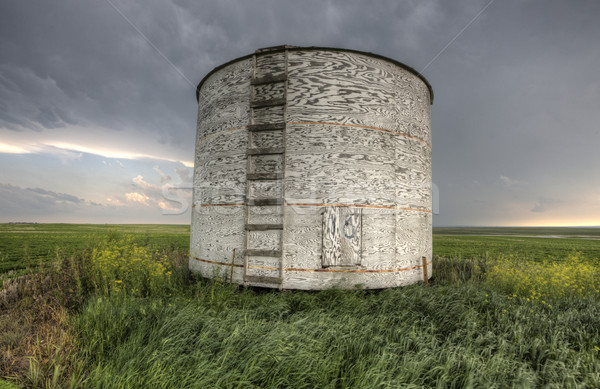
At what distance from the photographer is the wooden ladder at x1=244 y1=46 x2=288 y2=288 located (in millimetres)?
6828

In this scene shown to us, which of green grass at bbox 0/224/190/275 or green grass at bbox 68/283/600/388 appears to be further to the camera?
green grass at bbox 0/224/190/275

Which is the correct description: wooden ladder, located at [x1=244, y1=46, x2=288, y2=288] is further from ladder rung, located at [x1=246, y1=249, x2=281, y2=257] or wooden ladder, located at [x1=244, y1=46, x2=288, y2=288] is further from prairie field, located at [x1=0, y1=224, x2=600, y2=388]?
prairie field, located at [x1=0, y1=224, x2=600, y2=388]

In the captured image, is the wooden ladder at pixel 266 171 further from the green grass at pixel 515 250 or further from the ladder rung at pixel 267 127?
the green grass at pixel 515 250

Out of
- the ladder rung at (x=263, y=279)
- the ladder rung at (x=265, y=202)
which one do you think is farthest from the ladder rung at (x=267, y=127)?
the ladder rung at (x=263, y=279)

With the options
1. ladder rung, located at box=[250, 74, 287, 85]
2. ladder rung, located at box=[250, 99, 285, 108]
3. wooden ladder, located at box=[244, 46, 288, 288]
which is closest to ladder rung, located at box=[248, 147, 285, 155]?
wooden ladder, located at box=[244, 46, 288, 288]

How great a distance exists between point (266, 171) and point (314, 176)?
1.31 metres

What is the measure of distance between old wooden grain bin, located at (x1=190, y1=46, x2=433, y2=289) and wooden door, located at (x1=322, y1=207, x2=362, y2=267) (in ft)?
0.08

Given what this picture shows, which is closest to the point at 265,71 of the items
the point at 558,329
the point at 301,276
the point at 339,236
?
the point at 339,236

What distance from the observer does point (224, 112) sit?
26.0 ft

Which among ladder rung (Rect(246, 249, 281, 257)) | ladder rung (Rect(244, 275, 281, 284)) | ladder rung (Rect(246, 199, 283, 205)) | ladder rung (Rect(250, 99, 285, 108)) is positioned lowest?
ladder rung (Rect(244, 275, 281, 284))

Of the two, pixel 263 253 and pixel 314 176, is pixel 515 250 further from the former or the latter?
pixel 263 253

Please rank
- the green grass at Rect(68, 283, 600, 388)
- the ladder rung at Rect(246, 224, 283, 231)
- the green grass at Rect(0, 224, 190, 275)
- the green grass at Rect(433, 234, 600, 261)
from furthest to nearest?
the green grass at Rect(433, 234, 600, 261) → the green grass at Rect(0, 224, 190, 275) → the ladder rung at Rect(246, 224, 283, 231) → the green grass at Rect(68, 283, 600, 388)

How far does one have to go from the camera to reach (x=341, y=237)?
6.68 metres

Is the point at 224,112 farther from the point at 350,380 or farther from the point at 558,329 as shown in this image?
the point at 558,329
